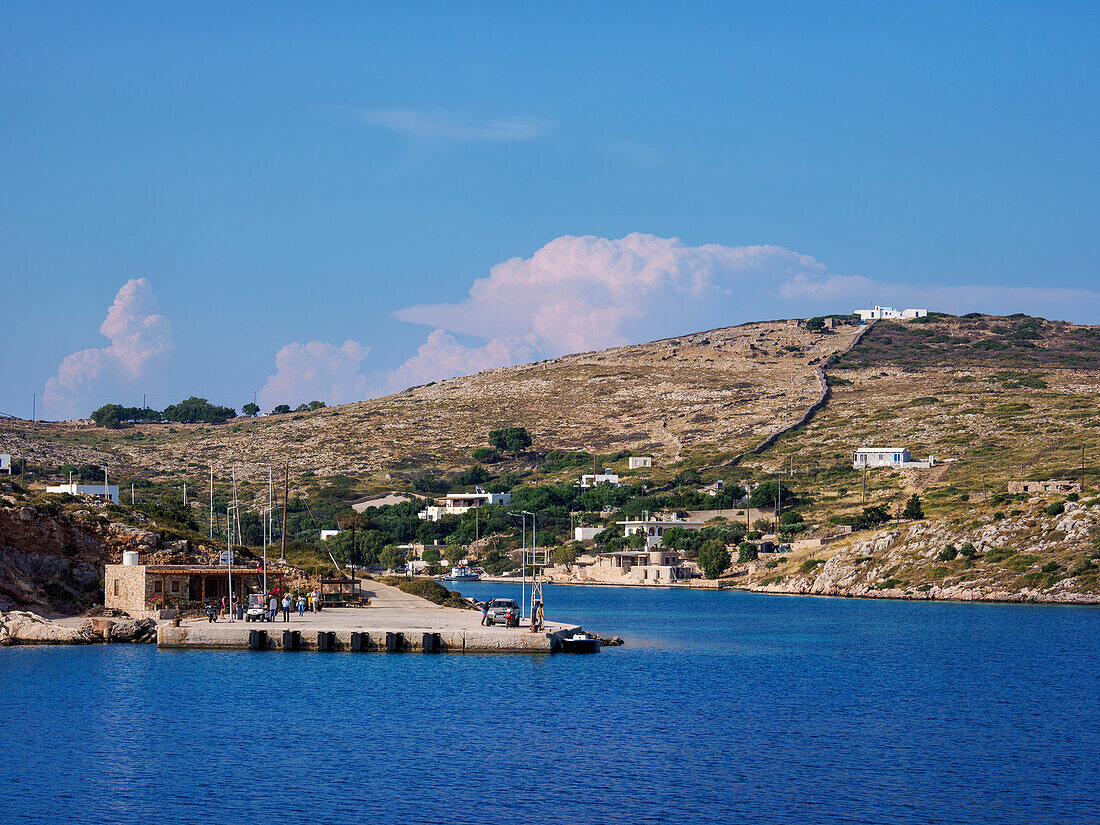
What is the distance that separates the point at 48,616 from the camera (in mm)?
63594

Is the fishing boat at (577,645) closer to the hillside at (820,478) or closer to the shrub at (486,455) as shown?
the hillside at (820,478)

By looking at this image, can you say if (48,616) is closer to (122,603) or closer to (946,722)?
(122,603)

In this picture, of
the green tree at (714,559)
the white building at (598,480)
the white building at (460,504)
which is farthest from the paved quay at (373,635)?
the white building at (598,480)

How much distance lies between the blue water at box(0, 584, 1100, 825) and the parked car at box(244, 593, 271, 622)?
21.7 feet

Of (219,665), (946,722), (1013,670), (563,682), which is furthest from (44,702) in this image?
(1013,670)

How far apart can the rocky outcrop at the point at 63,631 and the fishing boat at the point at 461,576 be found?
78314 millimetres

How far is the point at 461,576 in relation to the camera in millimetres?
138250

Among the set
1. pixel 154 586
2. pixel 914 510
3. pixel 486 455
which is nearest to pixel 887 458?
pixel 914 510

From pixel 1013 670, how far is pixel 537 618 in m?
21.6

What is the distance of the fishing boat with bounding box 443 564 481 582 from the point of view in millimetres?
137250

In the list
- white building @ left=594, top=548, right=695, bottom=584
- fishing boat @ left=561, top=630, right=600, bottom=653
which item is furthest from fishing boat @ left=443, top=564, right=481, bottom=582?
fishing boat @ left=561, top=630, right=600, bottom=653

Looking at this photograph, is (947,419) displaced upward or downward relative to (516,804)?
upward

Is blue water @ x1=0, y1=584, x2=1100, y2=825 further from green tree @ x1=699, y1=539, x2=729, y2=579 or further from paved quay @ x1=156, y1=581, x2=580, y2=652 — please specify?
green tree @ x1=699, y1=539, x2=729, y2=579

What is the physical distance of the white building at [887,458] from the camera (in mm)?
150625
